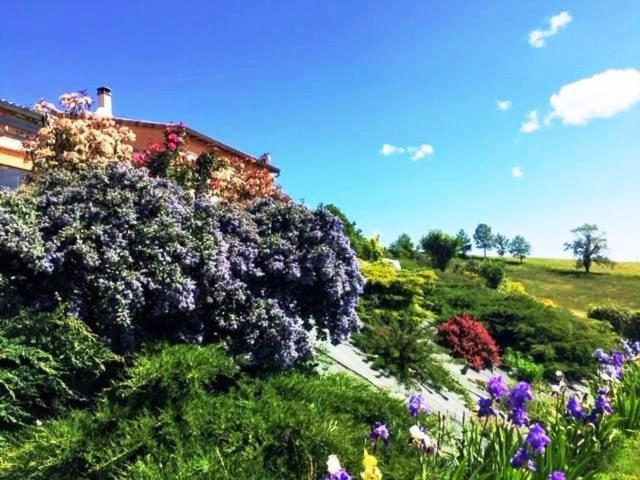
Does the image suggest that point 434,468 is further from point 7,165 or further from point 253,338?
point 7,165

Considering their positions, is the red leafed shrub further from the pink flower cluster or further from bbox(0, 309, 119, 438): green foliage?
bbox(0, 309, 119, 438): green foliage

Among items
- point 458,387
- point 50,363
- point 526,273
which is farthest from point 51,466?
point 526,273

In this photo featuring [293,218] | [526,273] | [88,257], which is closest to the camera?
[88,257]

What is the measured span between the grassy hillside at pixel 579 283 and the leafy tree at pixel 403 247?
50.4 ft

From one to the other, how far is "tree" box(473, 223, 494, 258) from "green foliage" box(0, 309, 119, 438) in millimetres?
80641

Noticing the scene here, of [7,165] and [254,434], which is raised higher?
[7,165]

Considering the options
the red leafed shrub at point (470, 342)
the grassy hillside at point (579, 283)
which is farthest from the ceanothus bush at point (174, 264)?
the grassy hillside at point (579, 283)

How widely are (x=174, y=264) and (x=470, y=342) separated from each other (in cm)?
629

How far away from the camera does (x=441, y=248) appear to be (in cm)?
3441

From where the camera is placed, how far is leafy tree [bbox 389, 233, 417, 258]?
27.0 metres

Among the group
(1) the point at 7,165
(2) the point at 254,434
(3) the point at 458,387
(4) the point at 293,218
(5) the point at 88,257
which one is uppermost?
(1) the point at 7,165

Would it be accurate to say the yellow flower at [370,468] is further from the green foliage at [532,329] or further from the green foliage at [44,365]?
the green foliage at [532,329]

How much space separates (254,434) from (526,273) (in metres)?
60.5

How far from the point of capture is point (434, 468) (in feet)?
9.95
